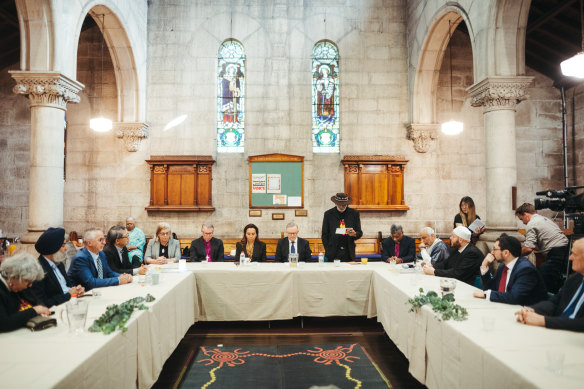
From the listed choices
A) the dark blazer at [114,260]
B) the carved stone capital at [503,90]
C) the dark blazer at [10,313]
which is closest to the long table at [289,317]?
the dark blazer at [10,313]

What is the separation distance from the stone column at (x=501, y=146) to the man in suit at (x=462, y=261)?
1942 millimetres

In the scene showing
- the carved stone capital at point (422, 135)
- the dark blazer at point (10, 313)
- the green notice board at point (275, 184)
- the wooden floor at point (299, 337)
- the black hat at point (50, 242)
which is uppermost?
the carved stone capital at point (422, 135)

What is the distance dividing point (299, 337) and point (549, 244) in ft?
10.5

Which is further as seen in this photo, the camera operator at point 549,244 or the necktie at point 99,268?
the camera operator at point 549,244

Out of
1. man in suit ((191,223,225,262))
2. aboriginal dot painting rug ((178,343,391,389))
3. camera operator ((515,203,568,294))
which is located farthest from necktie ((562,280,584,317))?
man in suit ((191,223,225,262))

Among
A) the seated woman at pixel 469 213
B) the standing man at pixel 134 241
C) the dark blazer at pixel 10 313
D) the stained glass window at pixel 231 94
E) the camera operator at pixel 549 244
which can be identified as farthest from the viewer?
the stained glass window at pixel 231 94

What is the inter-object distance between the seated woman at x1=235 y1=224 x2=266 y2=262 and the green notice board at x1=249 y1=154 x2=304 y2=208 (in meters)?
3.02

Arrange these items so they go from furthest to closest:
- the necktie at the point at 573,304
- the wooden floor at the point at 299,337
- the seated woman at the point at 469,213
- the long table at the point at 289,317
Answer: the seated woman at the point at 469,213 < the wooden floor at the point at 299,337 < the necktie at the point at 573,304 < the long table at the point at 289,317

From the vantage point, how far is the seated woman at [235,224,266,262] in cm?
573

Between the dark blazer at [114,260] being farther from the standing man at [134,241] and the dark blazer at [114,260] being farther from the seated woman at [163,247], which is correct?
the standing man at [134,241]

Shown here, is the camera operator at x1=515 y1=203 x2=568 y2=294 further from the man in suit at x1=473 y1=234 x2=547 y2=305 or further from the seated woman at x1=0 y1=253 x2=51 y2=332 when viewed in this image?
the seated woman at x1=0 y1=253 x2=51 y2=332

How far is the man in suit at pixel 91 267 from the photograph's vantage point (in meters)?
3.73

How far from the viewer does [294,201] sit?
8852 mm

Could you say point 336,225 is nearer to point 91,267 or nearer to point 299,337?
point 299,337
